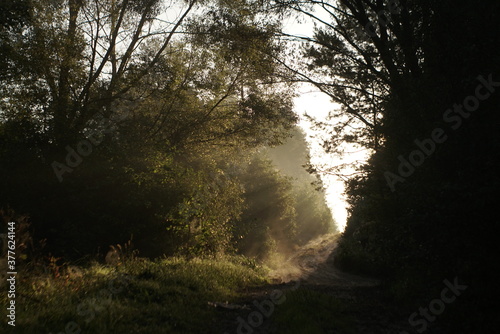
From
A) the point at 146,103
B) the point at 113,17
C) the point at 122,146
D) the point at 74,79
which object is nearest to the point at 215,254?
the point at 122,146

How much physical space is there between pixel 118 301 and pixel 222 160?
1505 centimetres

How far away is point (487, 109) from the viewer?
18.7 feet

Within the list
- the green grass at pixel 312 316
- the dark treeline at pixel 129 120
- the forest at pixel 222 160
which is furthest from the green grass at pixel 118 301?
the dark treeline at pixel 129 120

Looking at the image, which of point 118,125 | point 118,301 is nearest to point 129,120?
point 118,125

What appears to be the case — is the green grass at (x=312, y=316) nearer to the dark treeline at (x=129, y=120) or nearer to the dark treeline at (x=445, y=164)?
the dark treeline at (x=445, y=164)

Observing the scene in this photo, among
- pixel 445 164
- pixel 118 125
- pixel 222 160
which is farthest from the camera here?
pixel 222 160

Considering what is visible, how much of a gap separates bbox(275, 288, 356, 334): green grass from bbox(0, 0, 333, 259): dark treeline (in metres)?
7.13

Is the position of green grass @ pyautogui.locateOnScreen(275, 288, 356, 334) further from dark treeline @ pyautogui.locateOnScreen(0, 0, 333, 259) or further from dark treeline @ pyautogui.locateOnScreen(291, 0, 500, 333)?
dark treeline @ pyautogui.locateOnScreen(0, 0, 333, 259)

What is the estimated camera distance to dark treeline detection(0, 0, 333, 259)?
39.1 ft

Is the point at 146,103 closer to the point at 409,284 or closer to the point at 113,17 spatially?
the point at 113,17

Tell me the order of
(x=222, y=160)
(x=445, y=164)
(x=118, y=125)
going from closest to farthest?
(x=445, y=164), (x=118, y=125), (x=222, y=160)

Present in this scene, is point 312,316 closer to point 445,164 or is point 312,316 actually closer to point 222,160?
point 445,164

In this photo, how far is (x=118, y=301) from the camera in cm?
635

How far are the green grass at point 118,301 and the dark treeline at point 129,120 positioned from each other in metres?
4.10
